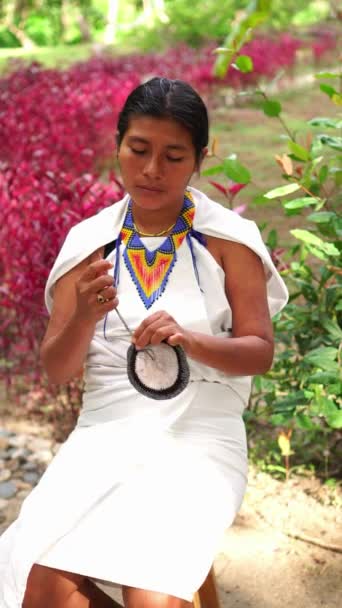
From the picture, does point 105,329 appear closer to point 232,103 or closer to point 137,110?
point 137,110

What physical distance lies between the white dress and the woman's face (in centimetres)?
13

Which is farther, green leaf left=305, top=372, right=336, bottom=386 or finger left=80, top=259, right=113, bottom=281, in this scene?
green leaf left=305, top=372, right=336, bottom=386

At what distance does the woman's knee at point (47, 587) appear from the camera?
176 centimetres

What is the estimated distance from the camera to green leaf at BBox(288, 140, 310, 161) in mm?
2656

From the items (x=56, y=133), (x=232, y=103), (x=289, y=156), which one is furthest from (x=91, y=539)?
(x=232, y=103)

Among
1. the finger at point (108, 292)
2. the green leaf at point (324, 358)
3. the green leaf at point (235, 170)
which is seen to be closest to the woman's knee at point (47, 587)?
the finger at point (108, 292)

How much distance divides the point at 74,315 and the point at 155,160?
40cm

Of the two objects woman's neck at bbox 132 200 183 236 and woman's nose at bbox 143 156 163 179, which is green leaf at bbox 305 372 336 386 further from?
woman's nose at bbox 143 156 163 179

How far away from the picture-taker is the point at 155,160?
1979mm

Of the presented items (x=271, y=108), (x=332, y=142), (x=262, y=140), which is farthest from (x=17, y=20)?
(x=332, y=142)

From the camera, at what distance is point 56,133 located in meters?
6.11

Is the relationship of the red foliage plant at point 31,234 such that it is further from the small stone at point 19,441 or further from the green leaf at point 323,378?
the green leaf at point 323,378

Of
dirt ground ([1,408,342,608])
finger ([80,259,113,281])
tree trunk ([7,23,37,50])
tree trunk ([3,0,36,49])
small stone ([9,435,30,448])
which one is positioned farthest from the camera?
tree trunk ([3,0,36,49])

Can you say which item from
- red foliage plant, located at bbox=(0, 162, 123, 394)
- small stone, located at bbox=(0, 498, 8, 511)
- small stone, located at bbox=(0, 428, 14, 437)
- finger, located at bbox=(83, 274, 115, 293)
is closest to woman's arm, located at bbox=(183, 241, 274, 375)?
finger, located at bbox=(83, 274, 115, 293)
